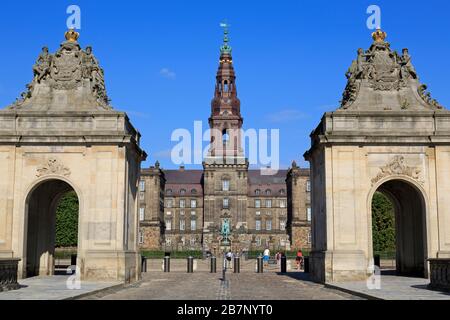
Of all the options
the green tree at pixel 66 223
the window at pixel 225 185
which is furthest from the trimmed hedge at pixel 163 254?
the window at pixel 225 185

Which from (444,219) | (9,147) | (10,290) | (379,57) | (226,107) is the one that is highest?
(226,107)

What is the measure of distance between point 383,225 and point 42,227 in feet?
181

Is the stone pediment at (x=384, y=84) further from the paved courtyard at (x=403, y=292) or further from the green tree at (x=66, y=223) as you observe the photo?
the green tree at (x=66, y=223)

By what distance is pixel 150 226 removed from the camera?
4879 inches

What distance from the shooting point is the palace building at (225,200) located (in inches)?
4909

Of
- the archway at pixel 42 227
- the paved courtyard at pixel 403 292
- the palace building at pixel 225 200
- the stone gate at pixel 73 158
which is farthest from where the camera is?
the palace building at pixel 225 200

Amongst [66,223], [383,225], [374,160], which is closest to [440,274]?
[374,160]

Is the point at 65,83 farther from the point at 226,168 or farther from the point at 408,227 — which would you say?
the point at 226,168

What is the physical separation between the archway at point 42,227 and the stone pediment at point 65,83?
402 centimetres

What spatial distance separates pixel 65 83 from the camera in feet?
112

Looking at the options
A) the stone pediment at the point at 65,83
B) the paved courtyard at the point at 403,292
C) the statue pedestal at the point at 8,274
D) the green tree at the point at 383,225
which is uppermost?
the stone pediment at the point at 65,83

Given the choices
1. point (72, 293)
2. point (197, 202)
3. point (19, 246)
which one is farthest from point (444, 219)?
point (197, 202)

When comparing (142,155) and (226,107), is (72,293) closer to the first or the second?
(142,155)
